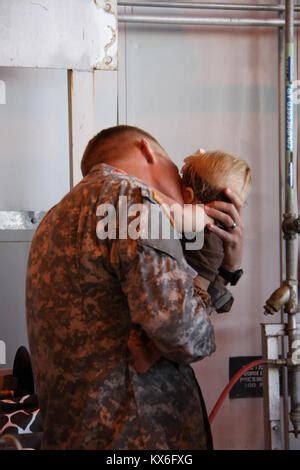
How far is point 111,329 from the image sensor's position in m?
1.11

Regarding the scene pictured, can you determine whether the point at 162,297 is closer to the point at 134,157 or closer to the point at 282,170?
the point at 134,157

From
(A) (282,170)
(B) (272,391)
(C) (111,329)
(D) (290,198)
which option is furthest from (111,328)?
(A) (282,170)

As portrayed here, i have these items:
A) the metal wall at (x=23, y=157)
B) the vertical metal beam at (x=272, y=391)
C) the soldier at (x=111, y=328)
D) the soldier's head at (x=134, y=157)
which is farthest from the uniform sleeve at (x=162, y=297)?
the metal wall at (x=23, y=157)

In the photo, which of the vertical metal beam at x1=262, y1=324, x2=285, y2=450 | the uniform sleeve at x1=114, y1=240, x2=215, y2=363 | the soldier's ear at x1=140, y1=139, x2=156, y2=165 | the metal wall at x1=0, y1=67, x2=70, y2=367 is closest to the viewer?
the uniform sleeve at x1=114, y1=240, x2=215, y2=363

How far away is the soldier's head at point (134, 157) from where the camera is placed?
4.04ft

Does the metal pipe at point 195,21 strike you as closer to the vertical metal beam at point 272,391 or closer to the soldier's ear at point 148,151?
the vertical metal beam at point 272,391

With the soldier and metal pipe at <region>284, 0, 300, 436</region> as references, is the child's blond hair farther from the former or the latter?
metal pipe at <region>284, 0, 300, 436</region>

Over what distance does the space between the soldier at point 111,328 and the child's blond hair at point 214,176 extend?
173 millimetres

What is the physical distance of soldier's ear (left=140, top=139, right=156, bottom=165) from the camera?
1.23 meters

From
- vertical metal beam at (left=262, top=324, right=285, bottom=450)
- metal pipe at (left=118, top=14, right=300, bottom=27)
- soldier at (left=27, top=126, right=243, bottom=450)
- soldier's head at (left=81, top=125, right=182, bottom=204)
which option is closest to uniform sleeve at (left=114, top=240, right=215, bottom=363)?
soldier at (left=27, top=126, right=243, bottom=450)

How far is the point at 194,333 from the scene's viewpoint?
3.53ft

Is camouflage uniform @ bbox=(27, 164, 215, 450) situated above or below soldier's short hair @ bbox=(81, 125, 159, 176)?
below
